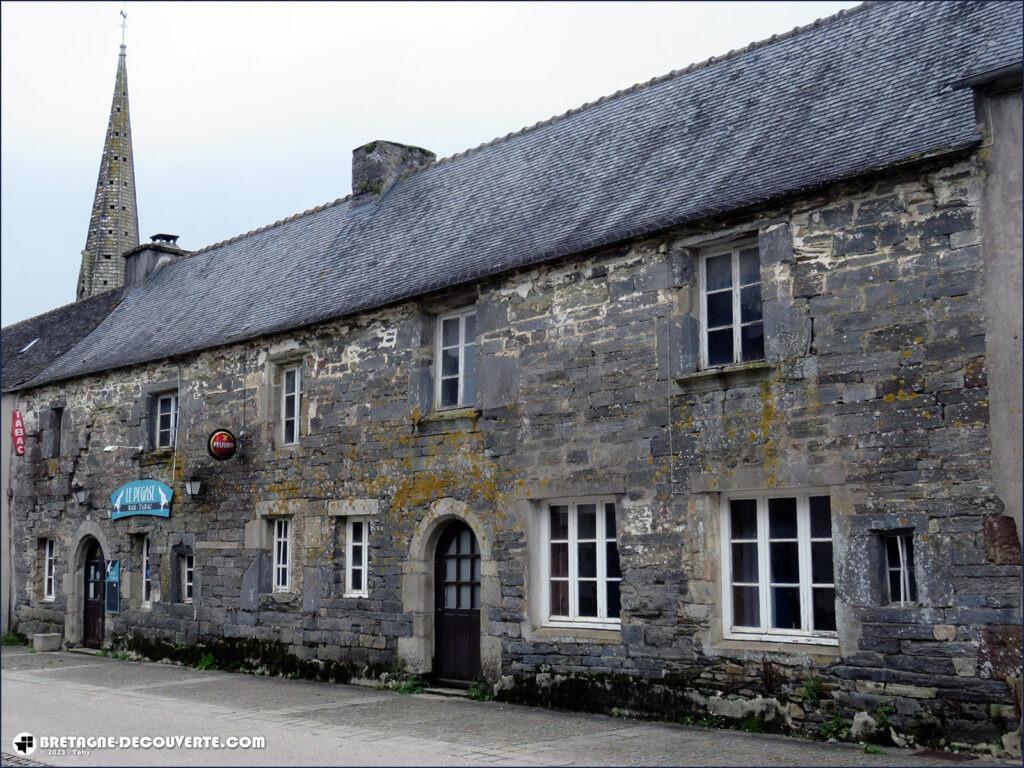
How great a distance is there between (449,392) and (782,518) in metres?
4.58

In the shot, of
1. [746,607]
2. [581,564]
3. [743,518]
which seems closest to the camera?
[746,607]

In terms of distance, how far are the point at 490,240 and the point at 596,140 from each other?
76.7 inches

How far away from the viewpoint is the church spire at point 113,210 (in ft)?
122

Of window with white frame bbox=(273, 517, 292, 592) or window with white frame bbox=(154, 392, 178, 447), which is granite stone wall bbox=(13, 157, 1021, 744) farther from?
window with white frame bbox=(154, 392, 178, 447)

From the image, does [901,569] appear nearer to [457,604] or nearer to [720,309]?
[720,309]

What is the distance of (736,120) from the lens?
38.0 ft

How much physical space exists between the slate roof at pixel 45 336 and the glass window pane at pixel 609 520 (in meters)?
13.0

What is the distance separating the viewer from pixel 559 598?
11305 millimetres

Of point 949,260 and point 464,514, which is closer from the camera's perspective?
point 949,260

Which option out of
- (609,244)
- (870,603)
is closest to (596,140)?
(609,244)

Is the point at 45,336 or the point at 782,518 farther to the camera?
the point at 45,336

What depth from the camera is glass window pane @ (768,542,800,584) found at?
31.0 ft

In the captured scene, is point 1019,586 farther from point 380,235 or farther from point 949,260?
point 380,235

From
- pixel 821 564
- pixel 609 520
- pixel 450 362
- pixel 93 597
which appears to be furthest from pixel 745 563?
pixel 93 597
